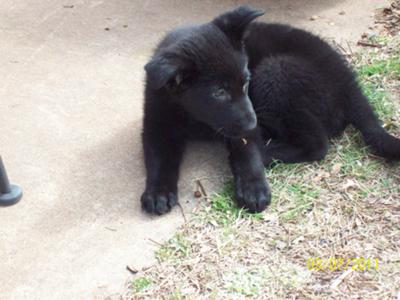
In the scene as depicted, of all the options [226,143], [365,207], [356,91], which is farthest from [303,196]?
[356,91]

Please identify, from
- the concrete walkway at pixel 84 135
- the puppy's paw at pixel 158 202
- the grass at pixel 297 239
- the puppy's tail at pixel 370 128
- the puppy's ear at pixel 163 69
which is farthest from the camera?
the puppy's tail at pixel 370 128

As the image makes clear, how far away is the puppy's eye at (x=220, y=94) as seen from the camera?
3084mm

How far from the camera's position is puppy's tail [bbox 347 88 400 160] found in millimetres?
3367

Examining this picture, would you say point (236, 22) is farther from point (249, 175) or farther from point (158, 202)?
point (158, 202)

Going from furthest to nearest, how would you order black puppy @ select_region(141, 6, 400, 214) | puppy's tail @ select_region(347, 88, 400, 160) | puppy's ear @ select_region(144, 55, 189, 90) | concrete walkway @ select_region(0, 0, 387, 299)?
puppy's tail @ select_region(347, 88, 400, 160), black puppy @ select_region(141, 6, 400, 214), concrete walkway @ select_region(0, 0, 387, 299), puppy's ear @ select_region(144, 55, 189, 90)

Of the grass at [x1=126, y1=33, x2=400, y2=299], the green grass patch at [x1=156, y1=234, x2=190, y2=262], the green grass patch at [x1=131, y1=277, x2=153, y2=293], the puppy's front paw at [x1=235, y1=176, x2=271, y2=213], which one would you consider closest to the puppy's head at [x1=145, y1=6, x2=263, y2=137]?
the puppy's front paw at [x1=235, y1=176, x2=271, y2=213]

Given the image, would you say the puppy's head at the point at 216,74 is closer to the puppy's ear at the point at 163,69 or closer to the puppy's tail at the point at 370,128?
the puppy's ear at the point at 163,69

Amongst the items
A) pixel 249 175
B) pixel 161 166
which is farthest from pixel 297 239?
pixel 161 166

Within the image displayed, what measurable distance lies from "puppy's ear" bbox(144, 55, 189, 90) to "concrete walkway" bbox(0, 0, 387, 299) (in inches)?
31.2

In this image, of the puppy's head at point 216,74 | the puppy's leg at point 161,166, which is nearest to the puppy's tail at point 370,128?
the puppy's head at point 216,74

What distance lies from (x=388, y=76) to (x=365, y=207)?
145 cm

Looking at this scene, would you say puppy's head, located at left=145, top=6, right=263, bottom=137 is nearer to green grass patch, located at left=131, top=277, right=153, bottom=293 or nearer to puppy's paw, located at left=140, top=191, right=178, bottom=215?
puppy's paw, located at left=140, top=191, right=178, bottom=215

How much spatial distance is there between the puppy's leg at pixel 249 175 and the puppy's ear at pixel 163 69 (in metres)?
0.67

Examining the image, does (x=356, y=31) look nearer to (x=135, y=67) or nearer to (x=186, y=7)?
(x=186, y=7)
